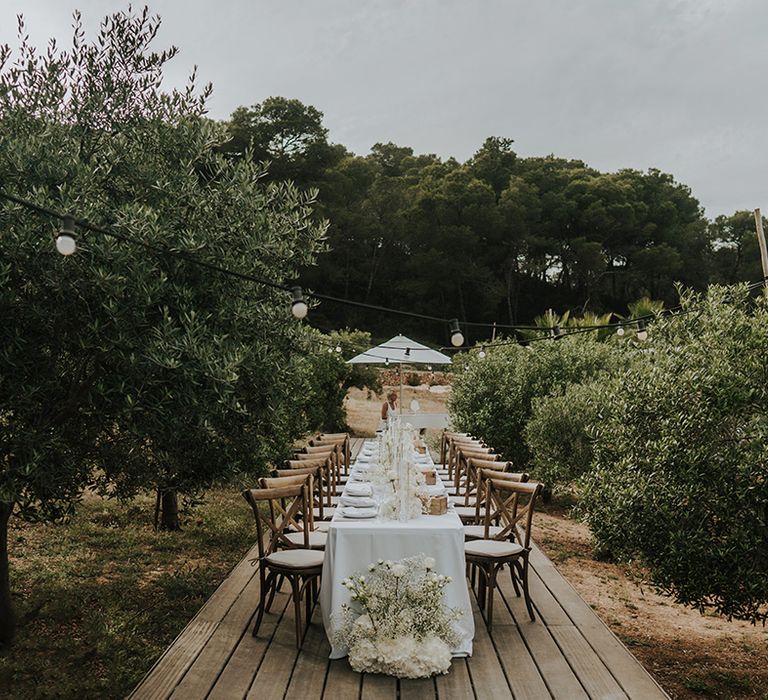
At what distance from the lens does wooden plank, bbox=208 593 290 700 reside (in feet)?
14.0

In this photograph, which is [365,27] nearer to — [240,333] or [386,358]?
[386,358]

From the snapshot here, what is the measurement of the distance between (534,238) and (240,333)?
108 ft

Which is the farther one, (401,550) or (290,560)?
(290,560)

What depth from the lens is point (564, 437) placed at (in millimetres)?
10719

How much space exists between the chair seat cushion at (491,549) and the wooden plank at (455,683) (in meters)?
0.83

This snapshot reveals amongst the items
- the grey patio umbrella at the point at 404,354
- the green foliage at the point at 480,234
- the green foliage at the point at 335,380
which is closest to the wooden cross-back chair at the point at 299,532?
the grey patio umbrella at the point at 404,354

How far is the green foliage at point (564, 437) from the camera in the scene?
10.5 m

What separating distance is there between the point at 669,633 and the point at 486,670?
3060mm

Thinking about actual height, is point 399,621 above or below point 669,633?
above

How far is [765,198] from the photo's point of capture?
39.8 metres

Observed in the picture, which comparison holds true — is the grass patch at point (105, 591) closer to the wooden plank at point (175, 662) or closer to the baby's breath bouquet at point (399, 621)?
the wooden plank at point (175, 662)

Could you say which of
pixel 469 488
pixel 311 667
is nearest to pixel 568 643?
pixel 311 667

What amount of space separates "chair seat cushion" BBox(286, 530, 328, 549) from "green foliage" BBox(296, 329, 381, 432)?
10.9 metres

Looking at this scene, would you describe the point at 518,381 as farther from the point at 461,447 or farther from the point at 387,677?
the point at 387,677
